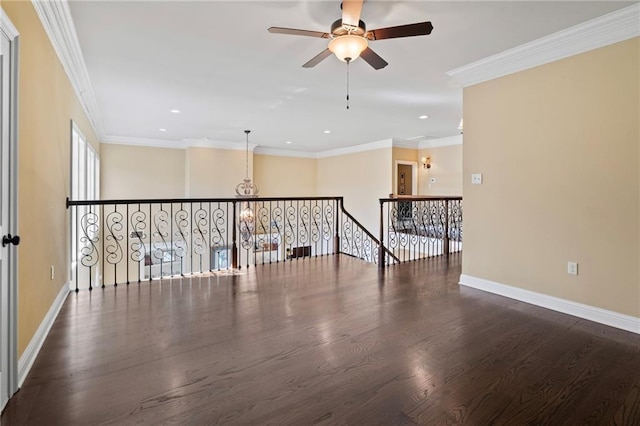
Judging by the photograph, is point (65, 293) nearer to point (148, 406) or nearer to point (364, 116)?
point (148, 406)

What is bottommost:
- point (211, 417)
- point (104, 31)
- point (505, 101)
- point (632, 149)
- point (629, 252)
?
point (211, 417)

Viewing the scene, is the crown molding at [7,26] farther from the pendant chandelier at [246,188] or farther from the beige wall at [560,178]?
the pendant chandelier at [246,188]

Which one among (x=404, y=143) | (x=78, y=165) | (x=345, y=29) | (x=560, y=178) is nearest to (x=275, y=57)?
(x=345, y=29)

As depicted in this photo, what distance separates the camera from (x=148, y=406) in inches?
71.4

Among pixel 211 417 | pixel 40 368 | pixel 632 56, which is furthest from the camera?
pixel 632 56

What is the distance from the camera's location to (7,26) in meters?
1.83

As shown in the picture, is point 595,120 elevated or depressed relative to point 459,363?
elevated

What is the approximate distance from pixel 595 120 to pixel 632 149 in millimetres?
398

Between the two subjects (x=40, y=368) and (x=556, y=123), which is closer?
(x=40, y=368)

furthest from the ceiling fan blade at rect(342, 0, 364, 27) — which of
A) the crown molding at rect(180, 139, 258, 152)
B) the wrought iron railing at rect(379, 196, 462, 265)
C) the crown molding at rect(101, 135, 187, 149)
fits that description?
the crown molding at rect(101, 135, 187, 149)

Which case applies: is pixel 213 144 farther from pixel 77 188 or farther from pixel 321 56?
pixel 321 56

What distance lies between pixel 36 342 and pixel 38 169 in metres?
1.31

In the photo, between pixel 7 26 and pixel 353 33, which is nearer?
pixel 7 26

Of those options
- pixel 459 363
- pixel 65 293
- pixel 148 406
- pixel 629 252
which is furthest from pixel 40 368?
pixel 629 252
